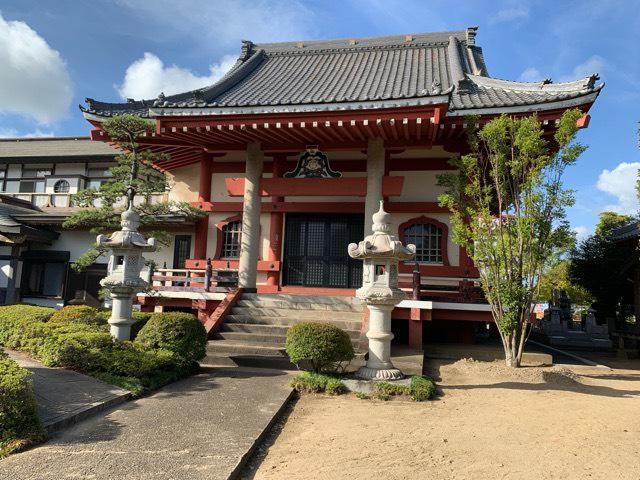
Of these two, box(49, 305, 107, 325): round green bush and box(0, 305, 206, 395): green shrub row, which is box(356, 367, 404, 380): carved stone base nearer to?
box(0, 305, 206, 395): green shrub row

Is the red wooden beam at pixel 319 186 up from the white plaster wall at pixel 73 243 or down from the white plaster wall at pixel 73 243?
up

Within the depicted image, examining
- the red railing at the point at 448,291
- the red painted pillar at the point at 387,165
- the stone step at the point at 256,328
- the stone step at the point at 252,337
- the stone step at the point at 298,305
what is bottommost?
the stone step at the point at 252,337

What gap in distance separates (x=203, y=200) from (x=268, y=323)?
538 cm

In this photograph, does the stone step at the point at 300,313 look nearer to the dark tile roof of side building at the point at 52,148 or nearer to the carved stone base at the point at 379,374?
the carved stone base at the point at 379,374

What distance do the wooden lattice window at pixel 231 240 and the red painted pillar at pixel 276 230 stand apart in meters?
1.13

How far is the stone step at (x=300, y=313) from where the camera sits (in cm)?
1030

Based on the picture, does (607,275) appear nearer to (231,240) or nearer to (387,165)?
(387,165)

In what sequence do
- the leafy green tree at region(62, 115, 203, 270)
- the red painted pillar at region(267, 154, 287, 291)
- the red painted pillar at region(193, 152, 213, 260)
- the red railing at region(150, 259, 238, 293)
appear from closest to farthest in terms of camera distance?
1. the leafy green tree at region(62, 115, 203, 270)
2. the red railing at region(150, 259, 238, 293)
3. the red painted pillar at region(267, 154, 287, 291)
4. the red painted pillar at region(193, 152, 213, 260)

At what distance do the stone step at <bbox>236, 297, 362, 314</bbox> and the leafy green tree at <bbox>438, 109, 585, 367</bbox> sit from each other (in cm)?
292

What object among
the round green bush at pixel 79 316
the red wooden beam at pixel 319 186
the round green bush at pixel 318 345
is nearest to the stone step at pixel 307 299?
the red wooden beam at pixel 319 186

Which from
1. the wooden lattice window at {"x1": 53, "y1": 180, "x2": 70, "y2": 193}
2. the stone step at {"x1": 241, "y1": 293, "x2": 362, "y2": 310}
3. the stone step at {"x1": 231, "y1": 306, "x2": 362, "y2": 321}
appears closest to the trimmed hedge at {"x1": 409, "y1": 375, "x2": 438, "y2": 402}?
the stone step at {"x1": 231, "y1": 306, "x2": 362, "y2": 321}

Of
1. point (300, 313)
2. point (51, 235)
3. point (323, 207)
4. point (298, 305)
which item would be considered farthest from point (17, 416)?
point (51, 235)

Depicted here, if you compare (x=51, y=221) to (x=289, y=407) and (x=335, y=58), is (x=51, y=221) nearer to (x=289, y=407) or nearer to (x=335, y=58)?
(x=335, y=58)

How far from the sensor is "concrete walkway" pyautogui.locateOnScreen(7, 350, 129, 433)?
16.7ft
